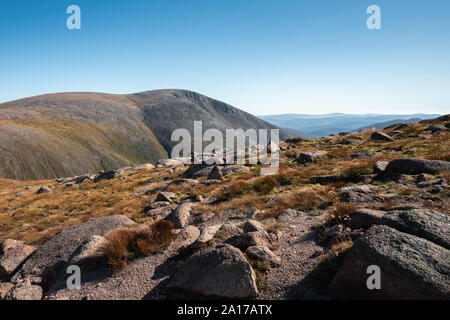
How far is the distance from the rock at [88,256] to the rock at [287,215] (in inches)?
306

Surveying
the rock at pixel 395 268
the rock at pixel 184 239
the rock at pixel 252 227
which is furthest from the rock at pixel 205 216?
the rock at pixel 395 268

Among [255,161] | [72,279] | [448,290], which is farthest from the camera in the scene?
[255,161]

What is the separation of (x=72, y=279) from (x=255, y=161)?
24.4 m

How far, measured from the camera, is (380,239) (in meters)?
5.83

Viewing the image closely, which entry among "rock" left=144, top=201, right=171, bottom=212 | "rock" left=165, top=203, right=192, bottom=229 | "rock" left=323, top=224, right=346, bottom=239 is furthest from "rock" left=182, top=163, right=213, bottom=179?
"rock" left=323, top=224, right=346, bottom=239

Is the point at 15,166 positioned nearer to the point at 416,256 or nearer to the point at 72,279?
the point at 72,279

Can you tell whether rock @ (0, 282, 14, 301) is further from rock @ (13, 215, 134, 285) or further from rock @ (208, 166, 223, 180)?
rock @ (208, 166, 223, 180)

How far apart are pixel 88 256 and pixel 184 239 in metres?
3.75

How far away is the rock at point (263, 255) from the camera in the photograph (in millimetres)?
7352

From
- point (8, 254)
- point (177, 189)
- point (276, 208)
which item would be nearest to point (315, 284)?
point (276, 208)

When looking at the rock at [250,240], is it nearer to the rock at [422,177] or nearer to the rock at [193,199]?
the rock at [193,199]

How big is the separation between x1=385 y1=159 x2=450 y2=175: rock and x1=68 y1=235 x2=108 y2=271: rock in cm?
1617

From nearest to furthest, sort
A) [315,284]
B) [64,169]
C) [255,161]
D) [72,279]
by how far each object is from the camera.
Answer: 1. [315,284]
2. [72,279]
3. [255,161]
4. [64,169]

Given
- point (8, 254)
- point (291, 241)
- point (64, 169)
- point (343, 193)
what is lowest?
point (64, 169)
